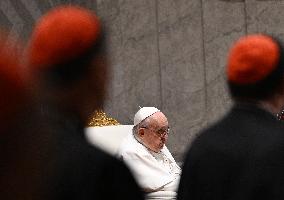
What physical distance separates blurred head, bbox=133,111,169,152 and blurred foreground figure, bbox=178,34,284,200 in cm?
288

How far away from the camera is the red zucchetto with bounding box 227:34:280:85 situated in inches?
129

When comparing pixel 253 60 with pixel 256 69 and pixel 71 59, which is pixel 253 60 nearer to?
pixel 256 69

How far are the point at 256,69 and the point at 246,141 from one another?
257mm

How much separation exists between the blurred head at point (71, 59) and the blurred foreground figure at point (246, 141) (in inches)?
30.2

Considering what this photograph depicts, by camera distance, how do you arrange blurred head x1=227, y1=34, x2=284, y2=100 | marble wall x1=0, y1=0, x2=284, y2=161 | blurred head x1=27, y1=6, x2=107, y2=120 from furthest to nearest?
marble wall x1=0, y1=0, x2=284, y2=161 < blurred head x1=227, y1=34, x2=284, y2=100 < blurred head x1=27, y1=6, x2=107, y2=120

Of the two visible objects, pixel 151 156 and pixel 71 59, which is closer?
pixel 71 59

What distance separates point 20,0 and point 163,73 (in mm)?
2182

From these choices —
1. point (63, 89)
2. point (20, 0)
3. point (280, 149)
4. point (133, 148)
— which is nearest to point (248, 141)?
point (280, 149)

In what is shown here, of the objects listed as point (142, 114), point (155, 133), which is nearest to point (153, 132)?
point (155, 133)

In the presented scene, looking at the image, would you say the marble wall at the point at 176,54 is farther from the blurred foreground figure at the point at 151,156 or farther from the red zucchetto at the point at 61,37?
the red zucchetto at the point at 61,37

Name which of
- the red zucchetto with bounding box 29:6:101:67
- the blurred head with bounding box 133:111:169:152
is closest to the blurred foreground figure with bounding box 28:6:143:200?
the red zucchetto with bounding box 29:6:101:67

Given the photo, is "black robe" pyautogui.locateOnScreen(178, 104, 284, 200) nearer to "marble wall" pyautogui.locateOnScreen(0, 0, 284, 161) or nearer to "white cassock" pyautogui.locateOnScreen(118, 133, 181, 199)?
"white cassock" pyautogui.locateOnScreen(118, 133, 181, 199)

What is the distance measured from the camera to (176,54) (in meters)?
11.6

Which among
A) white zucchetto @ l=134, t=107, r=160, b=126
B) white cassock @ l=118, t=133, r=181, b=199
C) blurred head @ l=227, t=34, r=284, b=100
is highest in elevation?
blurred head @ l=227, t=34, r=284, b=100
